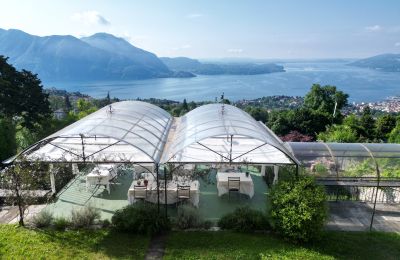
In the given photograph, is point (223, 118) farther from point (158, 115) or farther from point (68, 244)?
point (68, 244)

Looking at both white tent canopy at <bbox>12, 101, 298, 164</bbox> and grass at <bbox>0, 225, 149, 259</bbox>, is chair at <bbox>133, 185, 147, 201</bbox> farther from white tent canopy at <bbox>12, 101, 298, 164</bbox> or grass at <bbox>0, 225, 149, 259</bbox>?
grass at <bbox>0, 225, 149, 259</bbox>

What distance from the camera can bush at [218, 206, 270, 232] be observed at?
909 centimetres

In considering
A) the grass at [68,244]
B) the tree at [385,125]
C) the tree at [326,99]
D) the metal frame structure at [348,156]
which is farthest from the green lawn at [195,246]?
the tree at [326,99]

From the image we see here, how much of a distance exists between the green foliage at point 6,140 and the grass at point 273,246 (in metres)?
9.92


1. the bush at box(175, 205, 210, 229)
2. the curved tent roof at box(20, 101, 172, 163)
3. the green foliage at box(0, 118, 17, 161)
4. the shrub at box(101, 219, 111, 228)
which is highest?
the curved tent roof at box(20, 101, 172, 163)

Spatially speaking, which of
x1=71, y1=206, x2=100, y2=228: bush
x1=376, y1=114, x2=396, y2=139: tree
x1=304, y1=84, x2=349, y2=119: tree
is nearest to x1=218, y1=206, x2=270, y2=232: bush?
x1=71, y1=206, x2=100, y2=228: bush

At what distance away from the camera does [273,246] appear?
8.32 metres

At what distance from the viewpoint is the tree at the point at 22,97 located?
21.0 meters

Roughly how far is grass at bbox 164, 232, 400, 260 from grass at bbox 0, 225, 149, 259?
1.07 m

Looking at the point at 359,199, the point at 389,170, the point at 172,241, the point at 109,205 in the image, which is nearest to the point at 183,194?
the point at 172,241

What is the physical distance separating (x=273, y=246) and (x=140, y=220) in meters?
3.81

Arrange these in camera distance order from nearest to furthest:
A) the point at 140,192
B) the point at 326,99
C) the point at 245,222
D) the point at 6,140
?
1. the point at 245,222
2. the point at 140,192
3. the point at 6,140
4. the point at 326,99

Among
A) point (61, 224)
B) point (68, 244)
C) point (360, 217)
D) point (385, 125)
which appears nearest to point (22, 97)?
point (61, 224)

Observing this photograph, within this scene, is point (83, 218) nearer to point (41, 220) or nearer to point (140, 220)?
point (41, 220)
